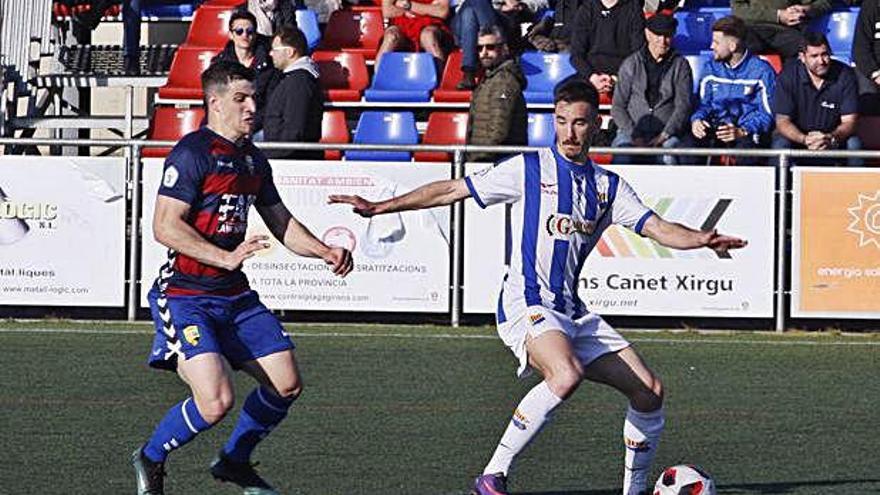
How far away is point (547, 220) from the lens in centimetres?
819

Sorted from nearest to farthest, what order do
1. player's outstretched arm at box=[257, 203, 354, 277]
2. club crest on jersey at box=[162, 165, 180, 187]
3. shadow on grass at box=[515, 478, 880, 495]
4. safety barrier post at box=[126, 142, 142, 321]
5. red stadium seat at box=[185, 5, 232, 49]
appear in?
1. club crest on jersey at box=[162, 165, 180, 187]
2. player's outstretched arm at box=[257, 203, 354, 277]
3. shadow on grass at box=[515, 478, 880, 495]
4. safety barrier post at box=[126, 142, 142, 321]
5. red stadium seat at box=[185, 5, 232, 49]

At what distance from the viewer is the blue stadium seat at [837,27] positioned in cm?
1831

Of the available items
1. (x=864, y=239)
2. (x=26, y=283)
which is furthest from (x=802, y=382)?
(x=26, y=283)

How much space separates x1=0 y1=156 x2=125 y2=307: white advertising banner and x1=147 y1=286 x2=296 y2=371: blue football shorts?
7.09 meters

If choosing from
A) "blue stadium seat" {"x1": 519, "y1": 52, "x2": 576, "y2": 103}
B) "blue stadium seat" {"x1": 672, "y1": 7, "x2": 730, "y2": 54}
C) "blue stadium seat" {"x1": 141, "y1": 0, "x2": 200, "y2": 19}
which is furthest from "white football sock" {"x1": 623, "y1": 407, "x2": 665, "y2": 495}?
"blue stadium seat" {"x1": 141, "y1": 0, "x2": 200, "y2": 19}

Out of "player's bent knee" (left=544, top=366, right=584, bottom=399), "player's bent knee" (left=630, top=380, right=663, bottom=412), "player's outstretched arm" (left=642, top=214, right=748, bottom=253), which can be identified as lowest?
"player's bent knee" (left=630, top=380, right=663, bottom=412)

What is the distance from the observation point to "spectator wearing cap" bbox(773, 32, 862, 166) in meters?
15.2

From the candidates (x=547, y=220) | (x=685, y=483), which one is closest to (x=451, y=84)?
(x=547, y=220)

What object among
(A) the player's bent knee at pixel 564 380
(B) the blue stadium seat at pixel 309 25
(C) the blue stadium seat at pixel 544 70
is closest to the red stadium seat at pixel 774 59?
(C) the blue stadium seat at pixel 544 70

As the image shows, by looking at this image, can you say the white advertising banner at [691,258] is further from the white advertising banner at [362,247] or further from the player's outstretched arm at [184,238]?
the player's outstretched arm at [184,238]

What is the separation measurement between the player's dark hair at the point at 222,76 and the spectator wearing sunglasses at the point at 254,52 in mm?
7945

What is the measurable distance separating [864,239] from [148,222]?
5406 millimetres

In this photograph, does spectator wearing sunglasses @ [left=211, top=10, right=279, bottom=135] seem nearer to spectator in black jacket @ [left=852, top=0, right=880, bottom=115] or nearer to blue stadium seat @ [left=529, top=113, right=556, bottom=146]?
blue stadium seat @ [left=529, top=113, right=556, bottom=146]

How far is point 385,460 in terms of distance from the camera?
9078 millimetres
